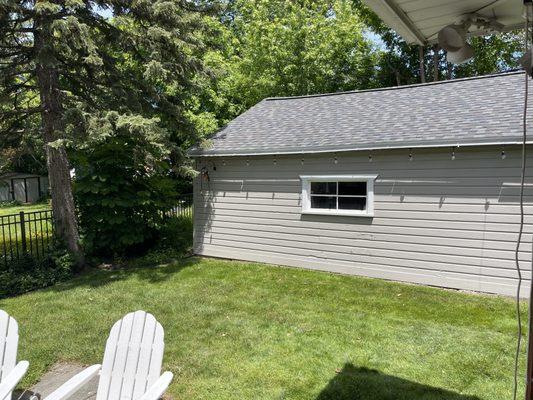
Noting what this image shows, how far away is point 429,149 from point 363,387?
15.3ft

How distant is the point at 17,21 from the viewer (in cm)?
773

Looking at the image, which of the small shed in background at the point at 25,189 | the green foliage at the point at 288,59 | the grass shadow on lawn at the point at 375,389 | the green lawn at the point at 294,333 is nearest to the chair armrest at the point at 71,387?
the green lawn at the point at 294,333

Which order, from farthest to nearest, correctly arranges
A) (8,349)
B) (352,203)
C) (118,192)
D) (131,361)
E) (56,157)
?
(118,192), (56,157), (352,203), (8,349), (131,361)

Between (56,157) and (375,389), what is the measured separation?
7502 mm

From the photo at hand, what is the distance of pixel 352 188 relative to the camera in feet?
26.7

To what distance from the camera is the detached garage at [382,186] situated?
6.77 metres

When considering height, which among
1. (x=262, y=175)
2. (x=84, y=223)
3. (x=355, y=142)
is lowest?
(x=84, y=223)

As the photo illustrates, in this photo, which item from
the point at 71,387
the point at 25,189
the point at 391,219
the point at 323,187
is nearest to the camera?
the point at 71,387

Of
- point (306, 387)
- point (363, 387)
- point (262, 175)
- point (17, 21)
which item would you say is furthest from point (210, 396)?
point (17, 21)

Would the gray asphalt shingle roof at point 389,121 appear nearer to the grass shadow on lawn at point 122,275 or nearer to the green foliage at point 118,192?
the green foliage at point 118,192

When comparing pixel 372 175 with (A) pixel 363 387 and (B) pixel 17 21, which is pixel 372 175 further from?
(B) pixel 17 21

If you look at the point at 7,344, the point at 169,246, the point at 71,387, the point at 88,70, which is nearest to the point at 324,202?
the point at 169,246

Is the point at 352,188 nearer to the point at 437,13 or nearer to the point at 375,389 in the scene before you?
the point at 375,389

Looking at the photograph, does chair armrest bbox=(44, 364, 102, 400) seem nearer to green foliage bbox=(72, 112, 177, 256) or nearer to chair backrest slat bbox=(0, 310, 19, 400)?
chair backrest slat bbox=(0, 310, 19, 400)
